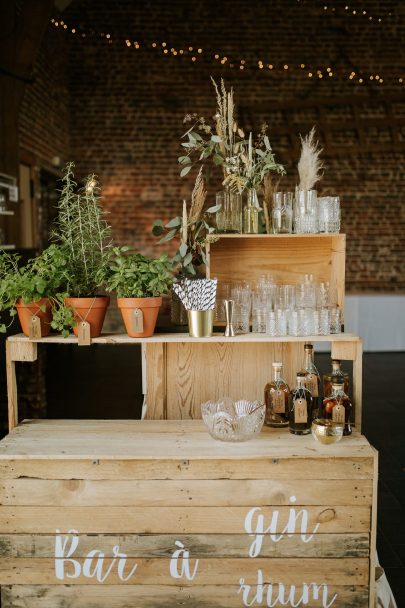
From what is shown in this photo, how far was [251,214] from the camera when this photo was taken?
95.6 inches

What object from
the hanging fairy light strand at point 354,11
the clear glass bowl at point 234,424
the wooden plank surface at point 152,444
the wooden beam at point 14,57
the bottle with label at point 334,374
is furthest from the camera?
the hanging fairy light strand at point 354,11

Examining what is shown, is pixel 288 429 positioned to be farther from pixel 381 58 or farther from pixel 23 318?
pixel 381 58

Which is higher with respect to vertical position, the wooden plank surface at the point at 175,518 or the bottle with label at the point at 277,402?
the bottle with label at the point at 277,402

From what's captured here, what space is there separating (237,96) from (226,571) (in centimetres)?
666

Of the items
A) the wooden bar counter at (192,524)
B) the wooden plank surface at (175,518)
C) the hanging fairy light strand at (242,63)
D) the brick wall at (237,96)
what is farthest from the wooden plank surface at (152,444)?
the hanging fairy light strand at (242,63)

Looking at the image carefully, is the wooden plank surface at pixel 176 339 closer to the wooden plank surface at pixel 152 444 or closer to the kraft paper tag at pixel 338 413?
the kraft paper tag at pixel 338 413

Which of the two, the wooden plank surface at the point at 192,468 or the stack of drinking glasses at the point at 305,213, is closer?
the wooden plank surface at the point at 192,468

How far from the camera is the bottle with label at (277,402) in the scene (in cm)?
237

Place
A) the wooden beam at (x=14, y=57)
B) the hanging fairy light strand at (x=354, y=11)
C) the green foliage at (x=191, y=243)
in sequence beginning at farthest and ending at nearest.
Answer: the hanging fairy light strand at (x=354, y=11) → the wooden beam at (x=14, y=57) → the green foliage at (x=191, y=243)

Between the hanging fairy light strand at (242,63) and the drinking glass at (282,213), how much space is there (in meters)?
5.86

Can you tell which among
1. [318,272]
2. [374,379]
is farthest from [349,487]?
[374,379]

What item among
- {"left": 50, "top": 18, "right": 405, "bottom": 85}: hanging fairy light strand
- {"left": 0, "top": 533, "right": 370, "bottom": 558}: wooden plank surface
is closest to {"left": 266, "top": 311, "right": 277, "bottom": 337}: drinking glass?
{"left": 0, "top": 533, "right": 370, "bottom": 558}: wooden plank surface

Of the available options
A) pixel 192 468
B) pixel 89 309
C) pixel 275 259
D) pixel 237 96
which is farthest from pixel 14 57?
pixel 192 468

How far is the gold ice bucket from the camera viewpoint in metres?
2.26
